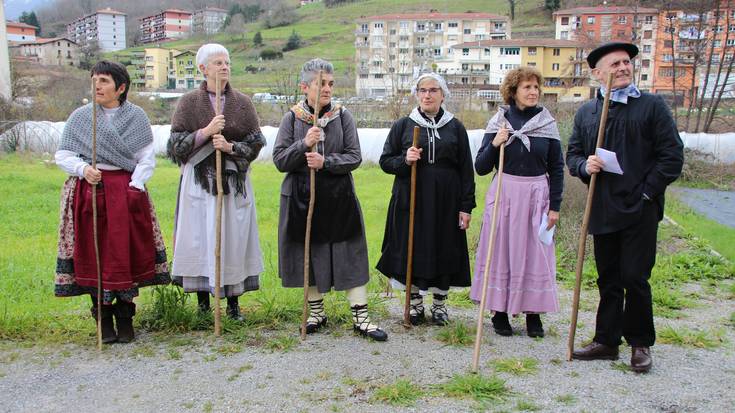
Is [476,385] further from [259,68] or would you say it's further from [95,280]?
[259,68]

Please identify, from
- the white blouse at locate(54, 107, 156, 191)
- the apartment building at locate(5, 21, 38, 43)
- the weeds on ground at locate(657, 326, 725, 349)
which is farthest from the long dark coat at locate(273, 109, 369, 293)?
the apartment building at locate(5, 21, 38, 43)

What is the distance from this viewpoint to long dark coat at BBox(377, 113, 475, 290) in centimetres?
428

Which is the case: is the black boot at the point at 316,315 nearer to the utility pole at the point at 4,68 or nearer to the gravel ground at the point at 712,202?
the gravel ground at the point at 712,202

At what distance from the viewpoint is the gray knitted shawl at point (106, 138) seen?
396 cm

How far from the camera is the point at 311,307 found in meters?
4.45

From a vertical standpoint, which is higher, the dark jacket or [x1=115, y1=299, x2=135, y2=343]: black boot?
the dark jacket

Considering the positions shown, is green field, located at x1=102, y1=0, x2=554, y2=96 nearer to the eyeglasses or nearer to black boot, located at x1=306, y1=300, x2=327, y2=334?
the eyeglasses

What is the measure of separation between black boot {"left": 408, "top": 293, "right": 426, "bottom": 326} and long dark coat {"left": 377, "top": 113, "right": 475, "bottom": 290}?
215 millimetres

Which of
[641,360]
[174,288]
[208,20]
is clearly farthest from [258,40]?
[641,360]

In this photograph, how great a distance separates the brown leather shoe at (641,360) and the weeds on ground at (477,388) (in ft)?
2.79

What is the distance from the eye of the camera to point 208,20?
106m

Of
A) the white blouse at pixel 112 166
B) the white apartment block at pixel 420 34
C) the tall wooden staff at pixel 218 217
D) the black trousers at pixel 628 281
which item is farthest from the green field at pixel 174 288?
the white apartment block at pixel 420 34

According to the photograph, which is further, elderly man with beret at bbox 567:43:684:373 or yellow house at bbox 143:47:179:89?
yellow house at bbox 143:47:179:89

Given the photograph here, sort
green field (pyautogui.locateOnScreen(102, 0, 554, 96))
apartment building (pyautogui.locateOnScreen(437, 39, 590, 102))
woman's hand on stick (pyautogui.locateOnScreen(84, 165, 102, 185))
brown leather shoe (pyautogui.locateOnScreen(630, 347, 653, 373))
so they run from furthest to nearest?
1. green field (pyautogui.locateOnScreen(102, 0, 554, 96))
2. apartment building (pyautogui.locateOnScreen(437, 39, 590, 102))
3. woman's hand on stick (pyautogui.locateOnScreen(84, 165, 102, 185))
4. brown leather shoe (pyautogui.locateOnScreen(630, 347, 653, 373))
